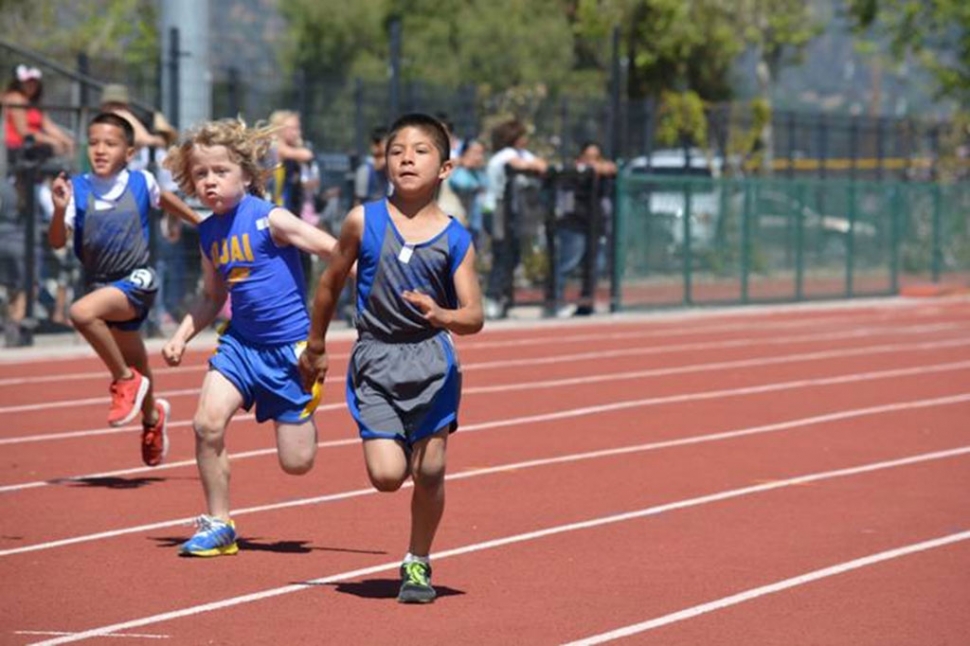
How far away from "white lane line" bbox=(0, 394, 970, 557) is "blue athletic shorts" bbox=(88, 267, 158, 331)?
1.52m

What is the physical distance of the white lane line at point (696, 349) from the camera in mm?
14516

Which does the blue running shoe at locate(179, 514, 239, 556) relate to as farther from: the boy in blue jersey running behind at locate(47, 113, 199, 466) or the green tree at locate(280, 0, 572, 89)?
the green tree at locate(280, 0, 572, 89)

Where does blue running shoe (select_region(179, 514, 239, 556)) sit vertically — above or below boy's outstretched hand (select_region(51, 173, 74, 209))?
below

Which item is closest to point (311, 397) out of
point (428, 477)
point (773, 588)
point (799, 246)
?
point (428, 477)

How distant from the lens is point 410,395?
299 inches

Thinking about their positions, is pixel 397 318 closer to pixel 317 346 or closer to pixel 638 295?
pixel 317 346

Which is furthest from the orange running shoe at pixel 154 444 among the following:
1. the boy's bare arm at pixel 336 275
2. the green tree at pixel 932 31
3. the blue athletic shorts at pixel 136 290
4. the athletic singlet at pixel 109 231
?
the green tree at pixel 932 31

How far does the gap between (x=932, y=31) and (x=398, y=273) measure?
37.1 metres

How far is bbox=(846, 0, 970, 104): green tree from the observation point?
41.8 meters

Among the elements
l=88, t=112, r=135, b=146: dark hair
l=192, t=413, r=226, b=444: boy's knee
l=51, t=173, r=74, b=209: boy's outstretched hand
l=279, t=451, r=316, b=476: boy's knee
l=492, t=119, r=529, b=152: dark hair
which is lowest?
l=279, t=451, r=316, b=476: boy's knee

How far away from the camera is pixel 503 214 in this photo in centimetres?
2264

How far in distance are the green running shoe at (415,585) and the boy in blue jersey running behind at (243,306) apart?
1.20 meters

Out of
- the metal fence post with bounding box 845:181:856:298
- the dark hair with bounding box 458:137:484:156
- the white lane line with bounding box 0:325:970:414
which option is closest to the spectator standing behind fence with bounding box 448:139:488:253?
the dark hair with bounding box 458:137:484:156

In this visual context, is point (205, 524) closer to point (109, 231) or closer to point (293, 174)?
point (109, 231)
